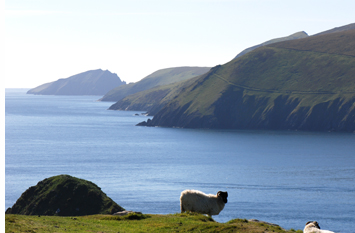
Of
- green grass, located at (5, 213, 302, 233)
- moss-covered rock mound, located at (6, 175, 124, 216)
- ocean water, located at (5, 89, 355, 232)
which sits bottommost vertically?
ocean water, located at (5, 89, 355, 232)

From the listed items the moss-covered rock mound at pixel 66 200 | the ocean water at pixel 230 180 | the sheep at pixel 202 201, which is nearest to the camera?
the sheep at pixel 202 201

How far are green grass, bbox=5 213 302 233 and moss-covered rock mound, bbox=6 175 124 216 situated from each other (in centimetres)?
3684

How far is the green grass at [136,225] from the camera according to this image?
24453mm

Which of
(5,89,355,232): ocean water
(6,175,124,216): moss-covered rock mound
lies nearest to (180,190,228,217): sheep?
(6,175,124,216): moss-covered rock mound

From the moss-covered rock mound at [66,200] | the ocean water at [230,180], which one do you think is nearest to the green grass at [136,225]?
the moss-covered rock mound at [66,200]

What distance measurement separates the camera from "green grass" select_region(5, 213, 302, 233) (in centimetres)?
2445

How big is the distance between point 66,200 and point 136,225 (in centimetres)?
4295

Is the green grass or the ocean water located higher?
the green grass

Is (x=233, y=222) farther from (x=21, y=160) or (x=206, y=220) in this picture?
(x=21, y=160)

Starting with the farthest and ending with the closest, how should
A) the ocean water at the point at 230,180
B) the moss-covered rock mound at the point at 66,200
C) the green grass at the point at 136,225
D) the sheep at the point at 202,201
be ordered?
the ocean water at the point at 230,180 → the moss-covered rock mound at the point at 66,200 → the sheep at the point at 202,201 → the green grass at the point at 136,225

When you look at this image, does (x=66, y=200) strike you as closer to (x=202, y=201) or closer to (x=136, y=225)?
(x=202, y=201)

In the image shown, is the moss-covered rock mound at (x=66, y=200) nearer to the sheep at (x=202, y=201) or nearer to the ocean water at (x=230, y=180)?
the sheep at (x=202, y=201)

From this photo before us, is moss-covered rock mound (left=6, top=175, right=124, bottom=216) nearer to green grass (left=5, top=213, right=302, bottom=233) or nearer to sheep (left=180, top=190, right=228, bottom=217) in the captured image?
sheep (left=180, top=190, right=228, bottom=217)

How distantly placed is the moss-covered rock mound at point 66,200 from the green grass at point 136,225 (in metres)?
36.8
